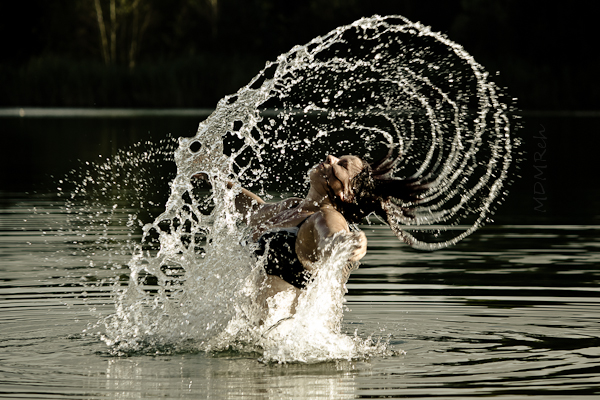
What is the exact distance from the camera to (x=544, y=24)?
156 ft

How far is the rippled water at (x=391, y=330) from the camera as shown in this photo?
6.82 metres

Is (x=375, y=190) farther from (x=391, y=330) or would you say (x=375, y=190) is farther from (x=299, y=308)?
(x=391, y=330)

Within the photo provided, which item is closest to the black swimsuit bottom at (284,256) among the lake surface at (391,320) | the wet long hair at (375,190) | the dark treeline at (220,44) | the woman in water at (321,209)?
the woman in water at (321,209)

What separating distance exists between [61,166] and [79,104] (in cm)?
2517

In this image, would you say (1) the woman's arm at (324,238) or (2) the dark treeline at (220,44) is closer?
(1) the woman's arm at (324,238)

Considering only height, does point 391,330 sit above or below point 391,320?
below

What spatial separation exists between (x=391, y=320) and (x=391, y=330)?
1.26 ft

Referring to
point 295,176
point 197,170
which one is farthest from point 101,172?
point 197,170

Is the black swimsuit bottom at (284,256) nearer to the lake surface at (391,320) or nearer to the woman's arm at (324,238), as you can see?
the woman's arm at (324,238)

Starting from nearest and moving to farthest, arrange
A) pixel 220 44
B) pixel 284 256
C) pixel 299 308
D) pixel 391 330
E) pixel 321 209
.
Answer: pixel 321 209 → pixel 284 256 → pixel 299 308 → pixel 391 330 → pixel 220 44

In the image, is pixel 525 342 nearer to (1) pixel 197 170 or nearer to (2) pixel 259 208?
(2) pixel 259 208

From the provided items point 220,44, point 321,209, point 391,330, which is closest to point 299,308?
point 321,209

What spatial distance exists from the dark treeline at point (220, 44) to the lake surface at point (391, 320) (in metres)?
28.6

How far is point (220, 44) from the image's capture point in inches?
2564
